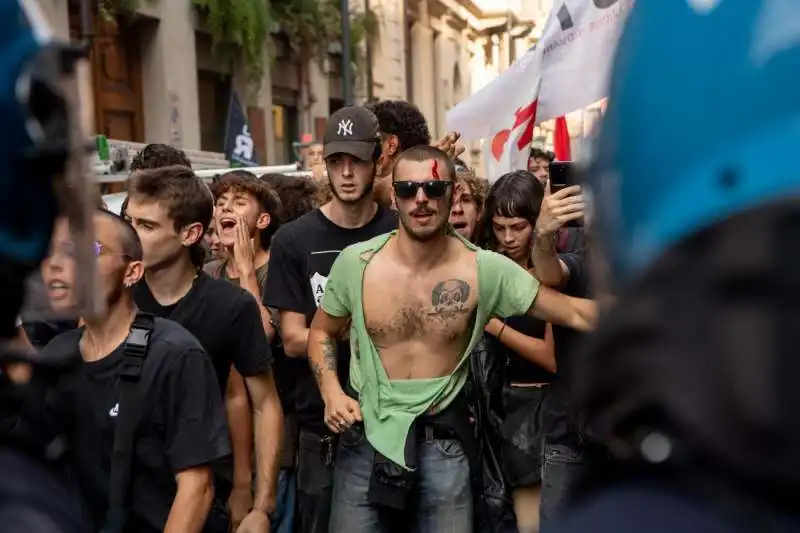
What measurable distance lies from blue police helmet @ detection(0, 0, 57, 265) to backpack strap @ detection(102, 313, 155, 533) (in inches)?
77.5

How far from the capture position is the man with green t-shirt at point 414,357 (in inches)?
180

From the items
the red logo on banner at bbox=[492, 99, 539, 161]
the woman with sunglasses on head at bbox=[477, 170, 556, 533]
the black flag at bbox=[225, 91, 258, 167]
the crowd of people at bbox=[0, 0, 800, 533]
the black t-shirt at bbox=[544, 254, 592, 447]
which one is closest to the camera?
the crowd of people at bbox=[0, 0, 800, 533]

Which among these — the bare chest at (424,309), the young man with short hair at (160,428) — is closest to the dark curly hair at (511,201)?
the bare chest at (424,309)

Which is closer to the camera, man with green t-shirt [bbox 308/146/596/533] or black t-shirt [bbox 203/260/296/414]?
man with green t-shirt [bbox 308/146/596/533]

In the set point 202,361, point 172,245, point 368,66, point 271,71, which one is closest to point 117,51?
point 271,71

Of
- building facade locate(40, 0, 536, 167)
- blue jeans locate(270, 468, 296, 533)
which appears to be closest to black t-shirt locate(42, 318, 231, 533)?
blue jeans locate(270, 468, 296, 533)

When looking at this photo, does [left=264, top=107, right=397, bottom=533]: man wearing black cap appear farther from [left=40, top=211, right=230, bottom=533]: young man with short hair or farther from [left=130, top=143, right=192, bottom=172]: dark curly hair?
[left=40, top=211, right=230, bottom=533]: young man with short hair

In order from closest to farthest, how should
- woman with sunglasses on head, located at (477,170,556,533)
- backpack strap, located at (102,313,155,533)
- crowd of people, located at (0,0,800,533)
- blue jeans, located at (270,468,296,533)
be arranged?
1. crowd of people, located at (0,0,800,533)
2. backpack strap, located at (102,313,155,533)
3. woman with sunglasses on head, located at (477,170,556,533)
4. blue jeans, located at (270,468,296,533)

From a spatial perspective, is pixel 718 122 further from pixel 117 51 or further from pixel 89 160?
pixel 117 51

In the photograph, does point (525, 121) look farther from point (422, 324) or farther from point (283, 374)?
point (422, 324)

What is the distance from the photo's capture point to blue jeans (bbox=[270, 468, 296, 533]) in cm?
541

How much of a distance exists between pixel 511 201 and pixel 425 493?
154cm

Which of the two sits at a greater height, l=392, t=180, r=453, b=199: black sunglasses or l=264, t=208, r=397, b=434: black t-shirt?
l=392, t=180, r=453, b=199: black sunglasses

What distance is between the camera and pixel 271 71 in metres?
20.6
